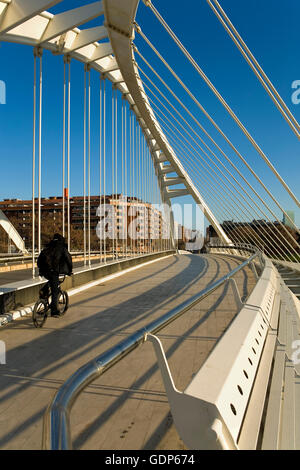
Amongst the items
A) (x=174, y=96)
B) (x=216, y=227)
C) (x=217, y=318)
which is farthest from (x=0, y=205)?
(x=217, y=318)

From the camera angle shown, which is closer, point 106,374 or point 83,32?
point 106,374

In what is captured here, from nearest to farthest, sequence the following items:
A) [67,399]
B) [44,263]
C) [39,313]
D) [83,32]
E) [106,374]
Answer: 1. [67,399]
2. [106,374]
3. [39,313]
4. [44,263]
5. [83,32]

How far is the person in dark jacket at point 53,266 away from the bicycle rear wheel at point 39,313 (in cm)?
26

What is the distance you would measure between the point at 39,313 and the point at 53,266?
805mm

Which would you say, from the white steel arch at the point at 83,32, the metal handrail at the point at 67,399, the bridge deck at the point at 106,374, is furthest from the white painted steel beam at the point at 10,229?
the metal handrail at the point at 67,399

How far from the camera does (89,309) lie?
7.04m

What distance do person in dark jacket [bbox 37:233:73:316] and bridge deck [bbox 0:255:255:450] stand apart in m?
0.45

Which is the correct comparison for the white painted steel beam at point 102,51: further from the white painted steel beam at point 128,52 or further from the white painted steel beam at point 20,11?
the white painted steel beam at point 20,11

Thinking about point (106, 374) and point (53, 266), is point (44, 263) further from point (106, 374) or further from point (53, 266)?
point (106, 374)

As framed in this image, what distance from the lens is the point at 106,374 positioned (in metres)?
3.64

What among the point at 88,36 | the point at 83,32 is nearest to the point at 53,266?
the point at 88,36

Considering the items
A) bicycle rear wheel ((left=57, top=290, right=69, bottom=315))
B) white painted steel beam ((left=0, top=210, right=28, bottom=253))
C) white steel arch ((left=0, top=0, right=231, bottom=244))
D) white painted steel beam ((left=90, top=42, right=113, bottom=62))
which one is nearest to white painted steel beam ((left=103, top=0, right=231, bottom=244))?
white steel arch ((left=0, top=0, right=231, bottom=244))
